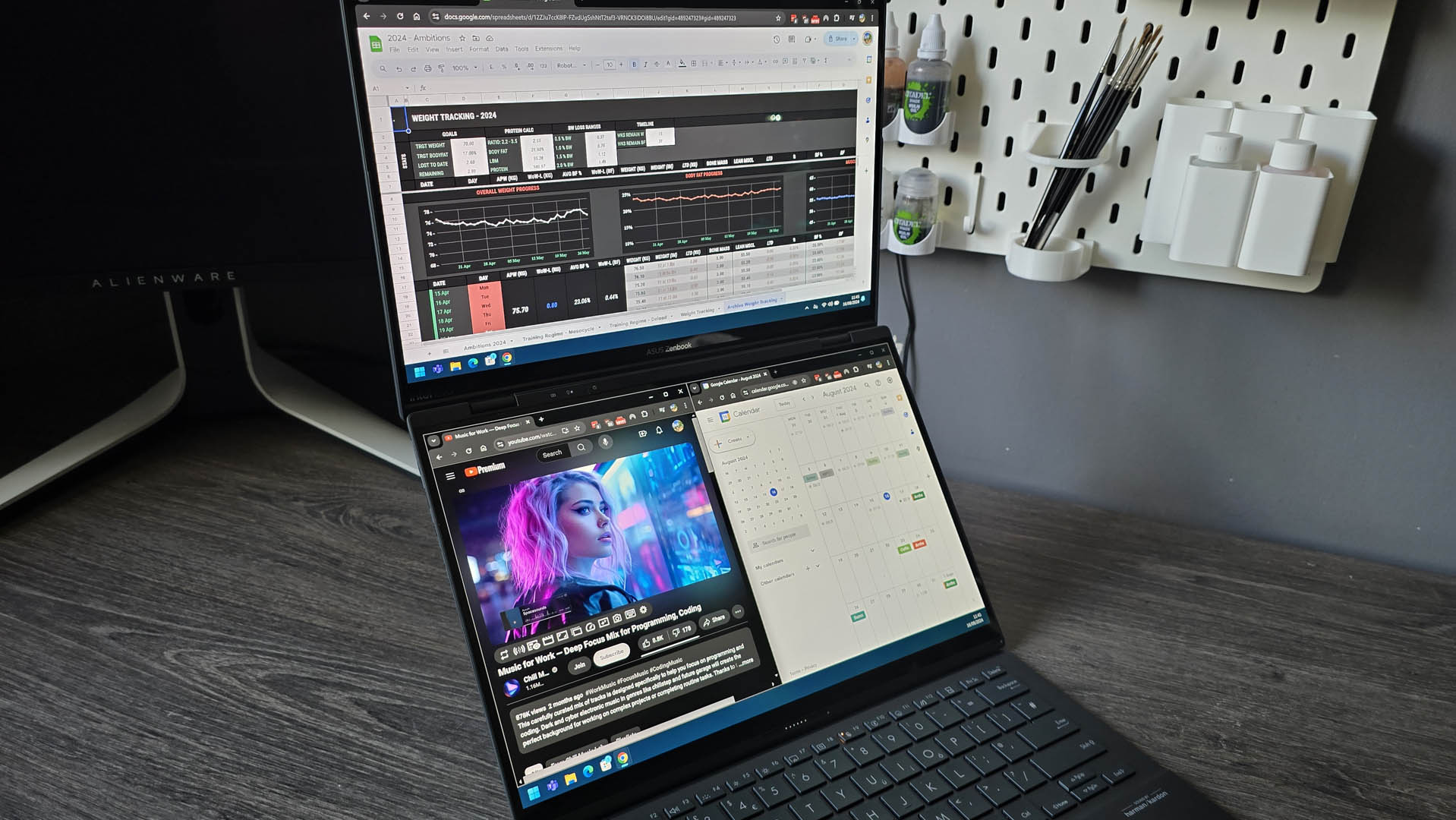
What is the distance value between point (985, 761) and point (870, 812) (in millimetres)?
94

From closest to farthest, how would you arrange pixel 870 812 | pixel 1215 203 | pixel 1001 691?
pixel 870 812
pixel 1001 691
pixel 1215 203

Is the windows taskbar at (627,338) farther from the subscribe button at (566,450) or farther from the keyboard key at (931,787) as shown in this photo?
the keyboard key at (931,787)

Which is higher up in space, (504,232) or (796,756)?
(504,232)

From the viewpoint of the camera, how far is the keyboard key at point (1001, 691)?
69 cm

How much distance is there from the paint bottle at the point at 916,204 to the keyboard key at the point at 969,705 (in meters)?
0.46

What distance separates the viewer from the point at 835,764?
2.05 feet

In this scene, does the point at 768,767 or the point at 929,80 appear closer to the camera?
the point at 768,767

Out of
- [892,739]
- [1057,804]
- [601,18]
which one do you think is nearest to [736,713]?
A: [892,739]

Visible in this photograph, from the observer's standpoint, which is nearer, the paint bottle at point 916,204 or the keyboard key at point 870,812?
the keyboard key at point 870,812

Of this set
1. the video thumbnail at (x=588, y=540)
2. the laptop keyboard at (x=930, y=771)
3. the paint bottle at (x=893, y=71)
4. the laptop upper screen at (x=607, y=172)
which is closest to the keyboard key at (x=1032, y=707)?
the laptop keyboard at (x=930, y=771)

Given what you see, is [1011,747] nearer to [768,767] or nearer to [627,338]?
[768,767]

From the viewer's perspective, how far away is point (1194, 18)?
0.81 metres

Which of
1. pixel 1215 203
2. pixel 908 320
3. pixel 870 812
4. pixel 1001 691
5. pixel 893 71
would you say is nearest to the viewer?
pixel 870 812

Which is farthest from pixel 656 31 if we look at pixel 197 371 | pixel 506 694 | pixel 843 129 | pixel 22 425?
pixel 22 425
